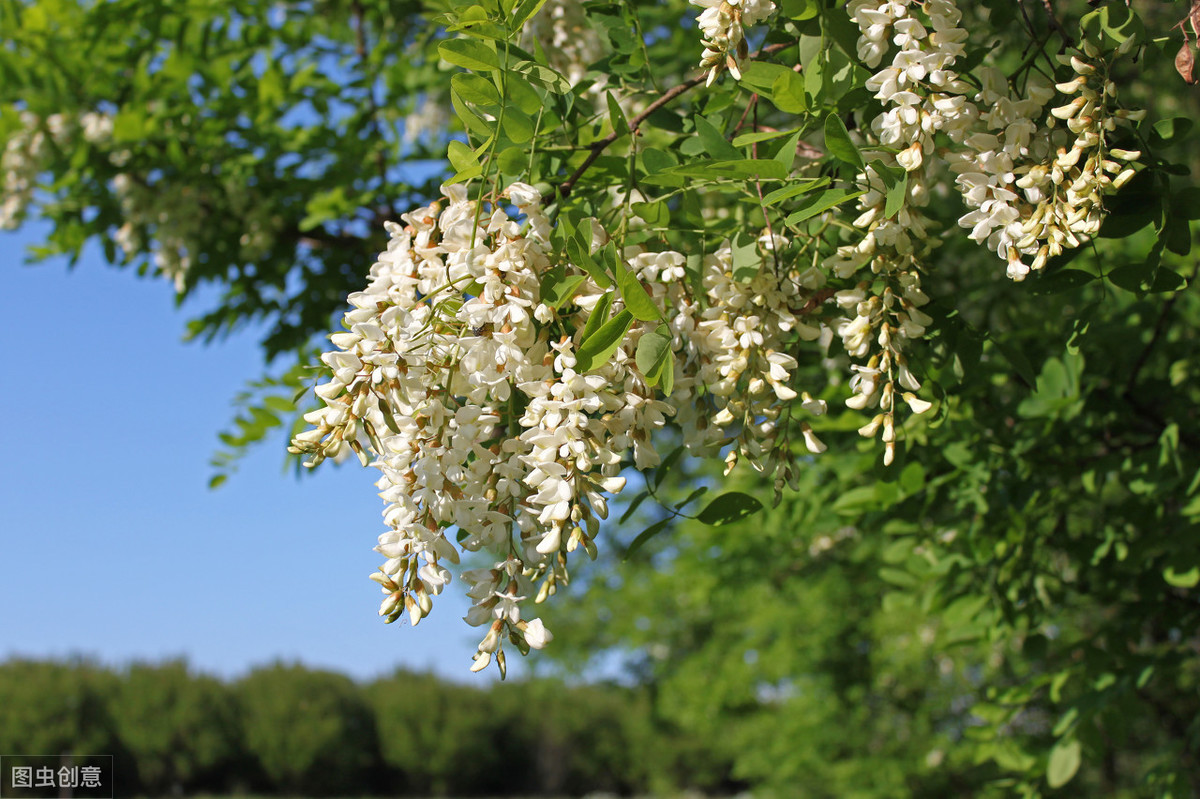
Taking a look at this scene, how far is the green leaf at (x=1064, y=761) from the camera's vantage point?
7.91ft

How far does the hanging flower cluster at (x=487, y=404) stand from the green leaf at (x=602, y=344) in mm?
10

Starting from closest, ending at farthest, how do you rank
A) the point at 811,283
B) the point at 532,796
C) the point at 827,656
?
1. the point at 811,283
2. the point at 827,656
3. the point at 532,796

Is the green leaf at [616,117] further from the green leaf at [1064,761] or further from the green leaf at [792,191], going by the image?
the green leaf at [1064,761]

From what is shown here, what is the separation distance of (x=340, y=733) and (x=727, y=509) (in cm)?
2469

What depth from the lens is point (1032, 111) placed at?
132 cm

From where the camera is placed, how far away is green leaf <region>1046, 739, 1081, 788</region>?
2.41 meters

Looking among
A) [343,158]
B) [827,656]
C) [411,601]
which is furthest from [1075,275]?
[827,656]

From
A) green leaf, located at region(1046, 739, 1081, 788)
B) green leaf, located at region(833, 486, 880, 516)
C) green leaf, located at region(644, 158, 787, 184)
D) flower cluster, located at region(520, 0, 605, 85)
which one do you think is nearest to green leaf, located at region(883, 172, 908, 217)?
green leaf, located at region(644, 158, 787, 184)

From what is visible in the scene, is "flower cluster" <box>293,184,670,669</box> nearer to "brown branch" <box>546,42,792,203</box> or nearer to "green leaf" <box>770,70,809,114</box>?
"brown branch" <box>546,42,792,203</box>

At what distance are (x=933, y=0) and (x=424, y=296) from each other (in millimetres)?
795

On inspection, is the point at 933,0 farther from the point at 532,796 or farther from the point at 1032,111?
the point at 532,796

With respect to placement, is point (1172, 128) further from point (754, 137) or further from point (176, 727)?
point (176, 727)

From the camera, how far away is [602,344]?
124 centimetres

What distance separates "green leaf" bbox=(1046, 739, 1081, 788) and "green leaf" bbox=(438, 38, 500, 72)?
226cm
